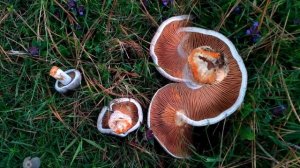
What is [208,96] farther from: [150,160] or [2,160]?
[2,160]

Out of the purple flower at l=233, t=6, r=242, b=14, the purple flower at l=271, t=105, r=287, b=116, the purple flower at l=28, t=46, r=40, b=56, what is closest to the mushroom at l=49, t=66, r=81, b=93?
the purple flower at l=28, t=46, r=40, b=56

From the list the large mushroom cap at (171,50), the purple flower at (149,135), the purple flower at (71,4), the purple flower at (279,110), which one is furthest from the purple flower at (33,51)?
the purple flower at (279,110)

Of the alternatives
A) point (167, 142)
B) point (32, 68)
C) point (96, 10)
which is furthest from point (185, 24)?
point (32, 68)

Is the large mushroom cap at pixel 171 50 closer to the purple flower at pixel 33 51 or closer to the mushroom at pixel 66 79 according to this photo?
the mushroom at pixel 66 79

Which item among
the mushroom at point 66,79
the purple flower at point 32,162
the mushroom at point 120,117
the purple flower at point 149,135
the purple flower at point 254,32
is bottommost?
the purple flower at point 32,162

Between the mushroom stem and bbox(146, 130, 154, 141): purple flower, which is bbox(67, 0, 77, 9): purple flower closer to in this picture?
the mushroom stem

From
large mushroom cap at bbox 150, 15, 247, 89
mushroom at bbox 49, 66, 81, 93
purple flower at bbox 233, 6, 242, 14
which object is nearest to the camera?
large mushroom cap at bbox 150, 15, 247, 89
